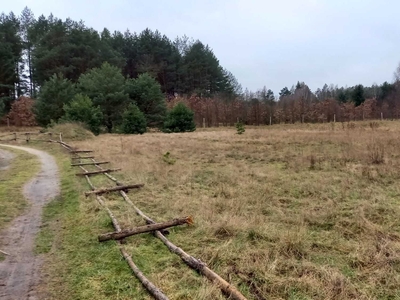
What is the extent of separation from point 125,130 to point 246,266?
27.3 meters

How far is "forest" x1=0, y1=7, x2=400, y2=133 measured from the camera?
34094 mm

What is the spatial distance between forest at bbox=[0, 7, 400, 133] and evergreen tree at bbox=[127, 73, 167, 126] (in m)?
0.10

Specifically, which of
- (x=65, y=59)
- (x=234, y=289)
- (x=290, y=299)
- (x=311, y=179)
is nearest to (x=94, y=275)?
(x=234, y=289)

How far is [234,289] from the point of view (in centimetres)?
345

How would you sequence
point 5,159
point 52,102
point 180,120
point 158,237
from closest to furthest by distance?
point 158,237, point 5,159, point 180,120, point 52,102

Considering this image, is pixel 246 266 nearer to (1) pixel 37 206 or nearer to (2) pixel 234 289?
(2) pixel 234 289

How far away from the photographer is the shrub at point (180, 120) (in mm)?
32188

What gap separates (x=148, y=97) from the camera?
35.7m

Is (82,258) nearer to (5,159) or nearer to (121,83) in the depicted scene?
(5,159)

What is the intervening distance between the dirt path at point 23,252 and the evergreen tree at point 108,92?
83.0 feet

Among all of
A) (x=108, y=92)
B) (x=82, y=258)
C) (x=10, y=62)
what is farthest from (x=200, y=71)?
(x=82, y=258)

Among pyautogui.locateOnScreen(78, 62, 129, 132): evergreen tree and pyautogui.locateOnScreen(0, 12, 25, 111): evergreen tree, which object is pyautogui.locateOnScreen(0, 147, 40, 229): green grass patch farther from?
pyautogui.locateOnScreen(0, 12, 25, 111): evergreen tree

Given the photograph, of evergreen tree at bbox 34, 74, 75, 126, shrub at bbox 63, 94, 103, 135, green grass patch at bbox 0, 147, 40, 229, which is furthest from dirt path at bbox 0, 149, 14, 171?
evergreen tree at bbox 34, 74, 75, 126

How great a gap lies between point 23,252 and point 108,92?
99.8 feet
